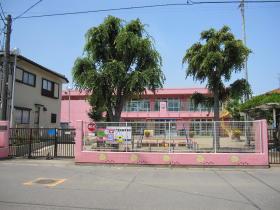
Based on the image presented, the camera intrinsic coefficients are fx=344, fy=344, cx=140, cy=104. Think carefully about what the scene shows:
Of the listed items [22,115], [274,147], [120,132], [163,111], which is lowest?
[274,147]

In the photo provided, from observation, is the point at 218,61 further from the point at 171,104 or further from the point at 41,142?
the point at 171,104

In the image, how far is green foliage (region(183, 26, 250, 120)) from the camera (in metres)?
19.6

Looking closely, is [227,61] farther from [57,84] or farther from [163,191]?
[57,84]

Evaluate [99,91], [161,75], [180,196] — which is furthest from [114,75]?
[180,196]

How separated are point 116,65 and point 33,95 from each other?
1189 cm

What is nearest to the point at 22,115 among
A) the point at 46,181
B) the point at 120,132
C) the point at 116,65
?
the point at 116,65

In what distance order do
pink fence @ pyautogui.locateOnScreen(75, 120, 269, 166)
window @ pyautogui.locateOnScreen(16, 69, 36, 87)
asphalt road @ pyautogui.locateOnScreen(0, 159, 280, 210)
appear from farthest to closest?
window @ pyautogui.locateOnScreen(16, 69, 36, 87) < pink fence @ pyautogui.locateOnScreen(75, 120, 269, 166) < asphalt road @ pyautogui.locateOnScreen(0, 159, 280, 210)

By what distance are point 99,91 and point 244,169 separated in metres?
9.71

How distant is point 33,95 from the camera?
2881cm

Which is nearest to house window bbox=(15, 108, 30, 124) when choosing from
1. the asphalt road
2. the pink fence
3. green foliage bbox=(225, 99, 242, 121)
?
the pink fence

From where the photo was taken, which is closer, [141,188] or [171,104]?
[141,188]

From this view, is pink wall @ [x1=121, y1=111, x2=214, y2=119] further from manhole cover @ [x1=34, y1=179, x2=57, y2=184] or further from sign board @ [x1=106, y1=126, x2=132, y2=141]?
manhole cover @ [x1=34, y1=179, x2=57, y2=184]

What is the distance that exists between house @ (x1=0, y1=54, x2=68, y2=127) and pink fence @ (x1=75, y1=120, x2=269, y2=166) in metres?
10.2

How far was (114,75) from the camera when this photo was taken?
65.1 feet
